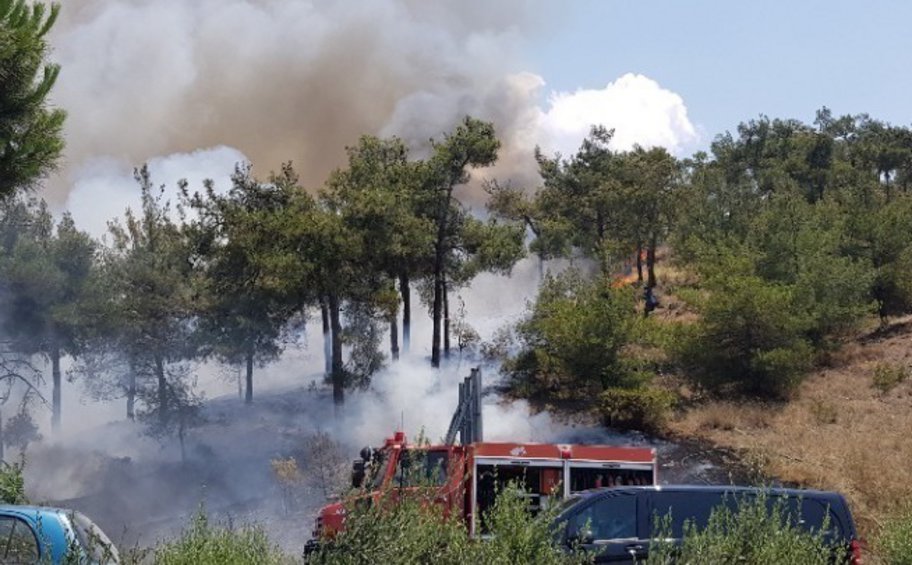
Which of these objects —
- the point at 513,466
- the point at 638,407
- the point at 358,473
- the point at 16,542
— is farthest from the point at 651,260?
the point at 16,542

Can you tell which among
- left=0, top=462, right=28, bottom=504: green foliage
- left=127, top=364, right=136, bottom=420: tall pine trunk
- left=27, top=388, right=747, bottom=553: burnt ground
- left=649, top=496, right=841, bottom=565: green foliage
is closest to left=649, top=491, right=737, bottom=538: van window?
left=649, top=496, right=841, bottom=565: green foliage

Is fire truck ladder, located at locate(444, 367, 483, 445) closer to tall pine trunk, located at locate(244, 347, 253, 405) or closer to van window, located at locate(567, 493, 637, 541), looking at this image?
van window, located at locate(567, 493, 637, 541)

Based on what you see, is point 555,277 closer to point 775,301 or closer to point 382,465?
point 775,301

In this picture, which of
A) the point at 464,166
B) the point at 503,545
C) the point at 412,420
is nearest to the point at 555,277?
the point at 464,166

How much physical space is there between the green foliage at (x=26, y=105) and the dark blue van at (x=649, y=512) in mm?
10011

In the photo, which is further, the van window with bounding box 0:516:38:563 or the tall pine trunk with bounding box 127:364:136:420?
the tall pine trunk with bounding box 127:364:136:420

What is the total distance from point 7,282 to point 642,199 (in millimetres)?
25025

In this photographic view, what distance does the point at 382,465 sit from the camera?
15.4m

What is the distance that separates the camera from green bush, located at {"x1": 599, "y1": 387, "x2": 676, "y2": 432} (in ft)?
98.3

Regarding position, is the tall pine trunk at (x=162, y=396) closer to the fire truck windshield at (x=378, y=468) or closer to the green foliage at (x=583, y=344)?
the green foliage at (x=583, y=344)

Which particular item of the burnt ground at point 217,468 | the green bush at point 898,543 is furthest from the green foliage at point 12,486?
the green bush at point 898,543

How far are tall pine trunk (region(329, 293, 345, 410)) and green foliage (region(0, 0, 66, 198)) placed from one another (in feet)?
58.2

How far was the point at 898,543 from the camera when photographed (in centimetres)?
985

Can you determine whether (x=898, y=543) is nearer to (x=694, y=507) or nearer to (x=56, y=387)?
(x=694, y=507)
